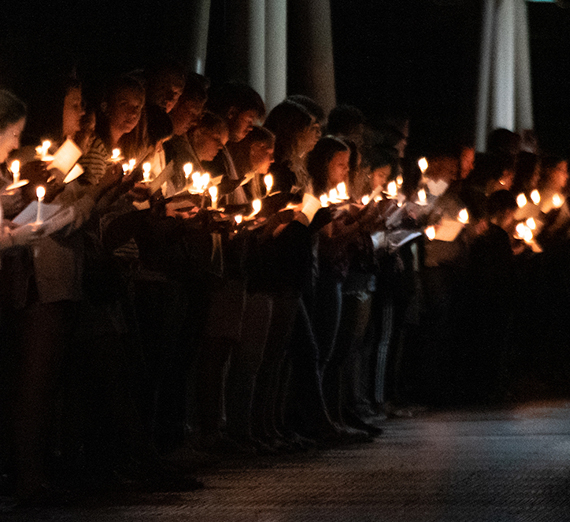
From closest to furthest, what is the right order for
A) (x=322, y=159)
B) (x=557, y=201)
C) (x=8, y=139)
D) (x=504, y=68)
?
(x=8, y=139), (x=322, y=159), (x=557, y=201), (x=504, y=68)

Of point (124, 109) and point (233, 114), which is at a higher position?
point (233, 114)

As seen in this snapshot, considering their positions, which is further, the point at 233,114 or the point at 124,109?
the point at 233,114

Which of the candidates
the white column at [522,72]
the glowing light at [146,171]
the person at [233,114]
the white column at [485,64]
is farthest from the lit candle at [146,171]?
the white column at [522,72]

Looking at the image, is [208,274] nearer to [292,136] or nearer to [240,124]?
[240,124]

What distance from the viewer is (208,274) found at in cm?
559

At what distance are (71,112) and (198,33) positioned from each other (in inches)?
181

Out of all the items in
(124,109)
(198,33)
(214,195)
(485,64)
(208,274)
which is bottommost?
(208,274)

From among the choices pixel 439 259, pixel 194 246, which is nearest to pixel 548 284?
pixel 439 259

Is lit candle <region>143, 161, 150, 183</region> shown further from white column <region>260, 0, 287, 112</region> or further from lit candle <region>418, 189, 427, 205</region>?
white column <region>260, 0, 287, 112</region>

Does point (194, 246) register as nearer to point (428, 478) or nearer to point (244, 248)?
point (244, 248)

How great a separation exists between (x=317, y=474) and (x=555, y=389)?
5731 mm

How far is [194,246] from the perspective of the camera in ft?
17.6

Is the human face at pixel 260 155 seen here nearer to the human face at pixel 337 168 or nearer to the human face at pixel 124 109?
the human face at pixel 337 168

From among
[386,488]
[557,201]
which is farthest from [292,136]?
[557,201]
